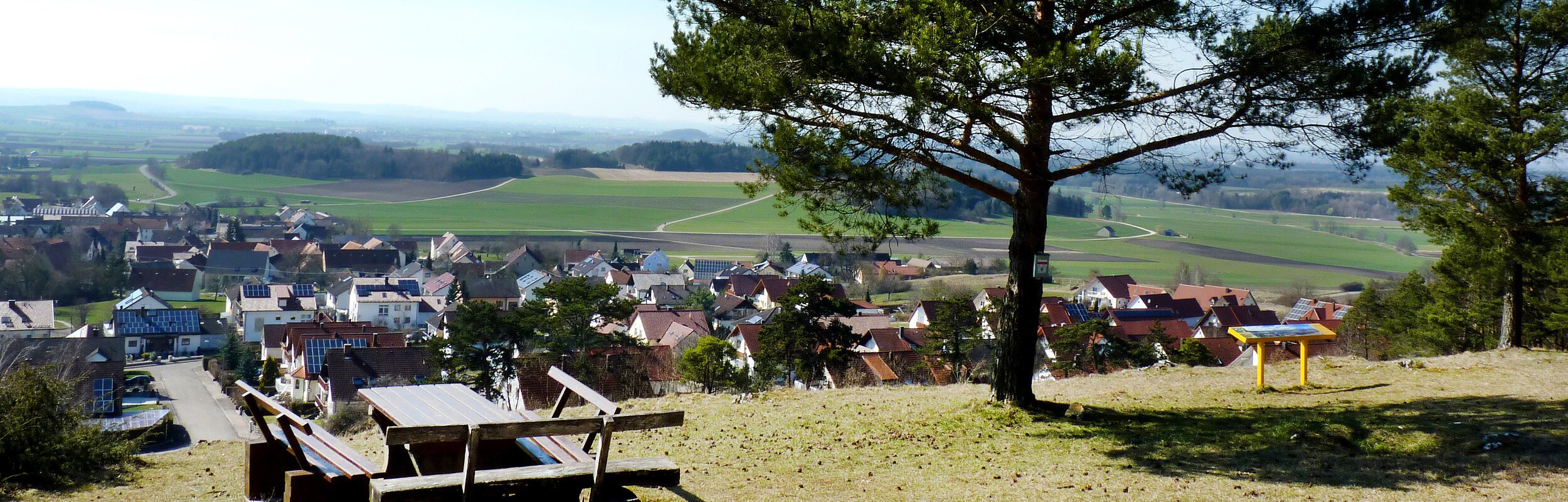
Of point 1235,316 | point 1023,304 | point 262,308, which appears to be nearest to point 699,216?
point 262,308

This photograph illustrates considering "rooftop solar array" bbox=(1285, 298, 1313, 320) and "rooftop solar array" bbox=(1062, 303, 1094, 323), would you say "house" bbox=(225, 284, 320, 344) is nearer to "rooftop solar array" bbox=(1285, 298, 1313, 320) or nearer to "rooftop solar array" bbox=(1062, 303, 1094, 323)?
"rooftop solar array" bbox=(1062, 303, 1094, 323)

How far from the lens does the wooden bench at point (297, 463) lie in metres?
4.82

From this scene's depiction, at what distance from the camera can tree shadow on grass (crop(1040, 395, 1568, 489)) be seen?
6.84 metres

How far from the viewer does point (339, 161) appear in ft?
449

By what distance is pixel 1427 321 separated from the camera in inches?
878

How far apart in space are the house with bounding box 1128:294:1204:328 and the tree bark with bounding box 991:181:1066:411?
39.1m

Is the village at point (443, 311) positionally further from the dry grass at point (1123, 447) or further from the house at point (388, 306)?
the dry grass at point (1123, 447)

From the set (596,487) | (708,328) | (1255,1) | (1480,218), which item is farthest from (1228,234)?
(596,487)

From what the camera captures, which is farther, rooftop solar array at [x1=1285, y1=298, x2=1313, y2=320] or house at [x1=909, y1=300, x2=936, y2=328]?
rooftop solar array at [x1=1285, y1=298, x2=1313, y2=320]

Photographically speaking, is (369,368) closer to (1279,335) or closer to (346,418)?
(346,418)

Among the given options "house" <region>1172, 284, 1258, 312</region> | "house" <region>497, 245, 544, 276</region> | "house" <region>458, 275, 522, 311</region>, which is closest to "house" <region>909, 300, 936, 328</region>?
"house" <region>1172, 284, 1258, 312</region>

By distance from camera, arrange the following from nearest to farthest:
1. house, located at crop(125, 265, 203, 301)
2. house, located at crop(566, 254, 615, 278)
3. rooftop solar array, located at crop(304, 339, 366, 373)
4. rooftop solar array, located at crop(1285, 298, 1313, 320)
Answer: rooftop solar array, located at crop(304, 339, 366, 373), rooftop solar array, located at crop(1285, 298, 1313, 320), house, located at crop(125, 265, 203, 301), house, located at crop(566, 254, 615, 278)

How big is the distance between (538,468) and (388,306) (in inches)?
1893

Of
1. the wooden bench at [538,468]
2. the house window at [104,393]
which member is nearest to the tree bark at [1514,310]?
the wooden bench at [538,468]
